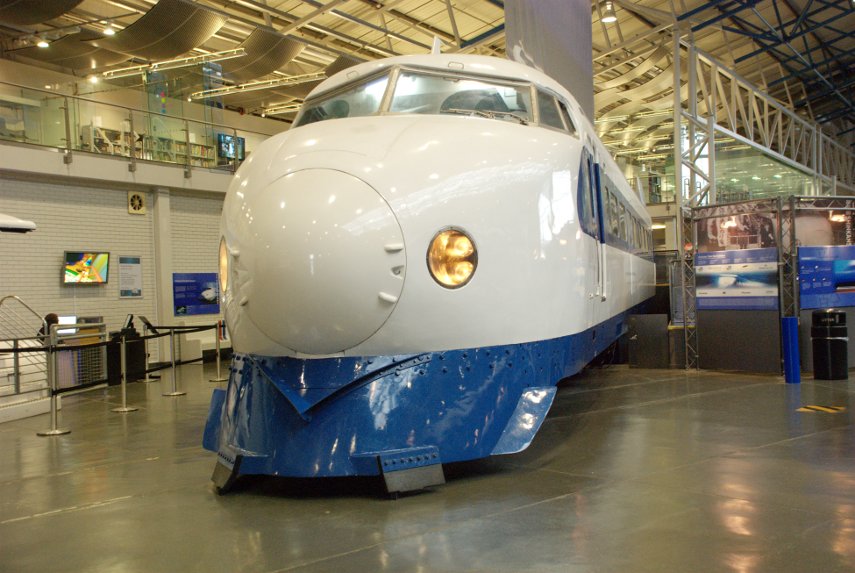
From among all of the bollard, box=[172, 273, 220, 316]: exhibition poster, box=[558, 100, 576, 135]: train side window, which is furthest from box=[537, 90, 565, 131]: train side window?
box=[172, 273, 220, 316]: exhibition poster

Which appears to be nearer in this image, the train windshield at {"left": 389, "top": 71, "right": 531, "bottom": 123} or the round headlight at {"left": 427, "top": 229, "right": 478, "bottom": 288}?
the round headlight at {"left": 427, "top": 229, "right": 478, "bottom": 288}

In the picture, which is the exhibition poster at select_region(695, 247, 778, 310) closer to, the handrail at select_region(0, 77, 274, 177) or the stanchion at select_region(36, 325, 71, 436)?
the stanchion at select_region(36, 325, 71, 436)

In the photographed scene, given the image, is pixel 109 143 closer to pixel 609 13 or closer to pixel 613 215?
pixel 613 215

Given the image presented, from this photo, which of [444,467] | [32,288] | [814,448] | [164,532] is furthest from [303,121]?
[32,288]

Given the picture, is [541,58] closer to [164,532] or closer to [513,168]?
[513,168]

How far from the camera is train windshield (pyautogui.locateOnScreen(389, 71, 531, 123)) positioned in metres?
6.07

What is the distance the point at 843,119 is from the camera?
1761 inches

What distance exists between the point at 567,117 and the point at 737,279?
6238 mm

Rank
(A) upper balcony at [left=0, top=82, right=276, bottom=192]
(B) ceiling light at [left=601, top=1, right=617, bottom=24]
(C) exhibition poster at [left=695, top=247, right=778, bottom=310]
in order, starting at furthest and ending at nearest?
(B) ceiling light at [left=601, top=1, right=617, bottom=24] < (A) upper balcony at [left=0, top=82, right=276, bottom=192] < (C) exhibition poster at [left=695, top=247, right=778, bottom=310]

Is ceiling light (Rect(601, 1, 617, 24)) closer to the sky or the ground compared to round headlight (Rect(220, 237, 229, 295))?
closer to the sky

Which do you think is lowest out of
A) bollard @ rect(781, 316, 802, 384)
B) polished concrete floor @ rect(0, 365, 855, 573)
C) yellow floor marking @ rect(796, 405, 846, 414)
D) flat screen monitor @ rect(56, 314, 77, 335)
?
yellow floor marking @ rect(796, 405, 846, 414)

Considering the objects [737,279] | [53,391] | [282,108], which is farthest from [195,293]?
[737,279]

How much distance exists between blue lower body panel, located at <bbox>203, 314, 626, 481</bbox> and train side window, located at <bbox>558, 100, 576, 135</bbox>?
2238 mm

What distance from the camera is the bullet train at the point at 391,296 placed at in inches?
184
